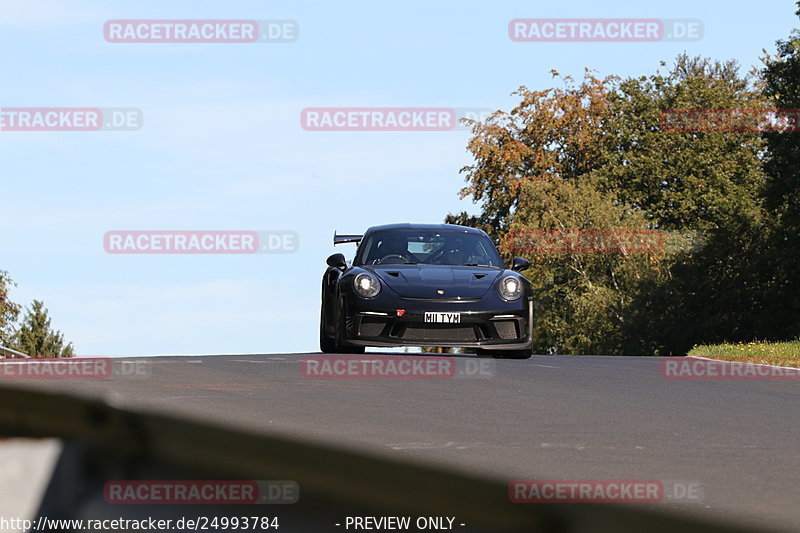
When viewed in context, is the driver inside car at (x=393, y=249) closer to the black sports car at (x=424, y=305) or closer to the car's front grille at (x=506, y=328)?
the black sports car at (x=424, y=305)

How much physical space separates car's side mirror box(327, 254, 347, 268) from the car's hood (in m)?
0.71

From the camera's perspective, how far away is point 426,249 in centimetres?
1855

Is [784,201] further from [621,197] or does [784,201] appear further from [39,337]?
[39,337]

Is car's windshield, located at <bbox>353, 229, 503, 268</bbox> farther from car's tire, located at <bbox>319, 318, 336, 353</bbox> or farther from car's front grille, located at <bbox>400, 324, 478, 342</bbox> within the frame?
car's front grille, located at <bbox>400, 324, 478, 342</bbox>

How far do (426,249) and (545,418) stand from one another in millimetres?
8134

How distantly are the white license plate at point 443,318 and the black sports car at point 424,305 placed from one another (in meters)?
0.01

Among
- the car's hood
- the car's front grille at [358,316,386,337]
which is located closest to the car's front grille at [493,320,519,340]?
the car's hood

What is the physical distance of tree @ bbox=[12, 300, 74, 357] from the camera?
102 m

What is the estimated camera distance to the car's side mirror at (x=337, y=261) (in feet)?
59.7

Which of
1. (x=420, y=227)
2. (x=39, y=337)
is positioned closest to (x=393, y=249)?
(x=420, y=227)

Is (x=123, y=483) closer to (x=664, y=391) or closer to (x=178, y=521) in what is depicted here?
(x=178, y=521)

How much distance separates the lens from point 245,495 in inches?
119

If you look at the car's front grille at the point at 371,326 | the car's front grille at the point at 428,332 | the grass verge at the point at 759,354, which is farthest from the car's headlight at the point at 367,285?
the grass verge at the point at 759,354

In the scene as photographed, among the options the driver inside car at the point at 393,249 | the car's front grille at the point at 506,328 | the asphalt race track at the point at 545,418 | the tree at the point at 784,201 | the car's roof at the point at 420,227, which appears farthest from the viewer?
the tree at the point at 784,201
